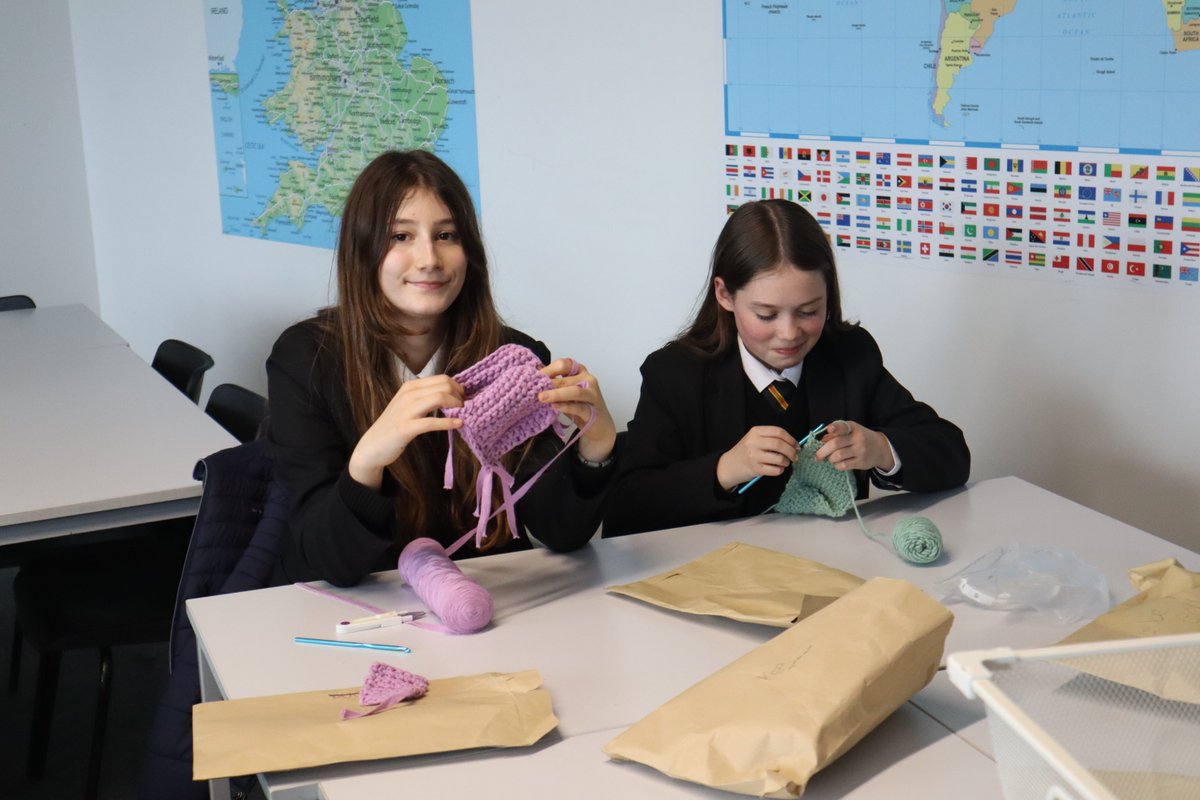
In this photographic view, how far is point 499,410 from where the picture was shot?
5.56ft

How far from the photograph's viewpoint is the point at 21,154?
20.2ft

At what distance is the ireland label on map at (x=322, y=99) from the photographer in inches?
165

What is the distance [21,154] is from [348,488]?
17.1ft

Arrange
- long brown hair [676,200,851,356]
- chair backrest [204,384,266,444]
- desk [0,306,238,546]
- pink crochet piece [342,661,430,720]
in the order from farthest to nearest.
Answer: chair backrest [204,384,266,444] → desk [0,306,238,546] → long brown hair [676,200,851,356] → pink crochet piece [342,661,430,720]

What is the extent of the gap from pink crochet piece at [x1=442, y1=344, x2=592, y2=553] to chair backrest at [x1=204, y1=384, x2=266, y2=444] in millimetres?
1250

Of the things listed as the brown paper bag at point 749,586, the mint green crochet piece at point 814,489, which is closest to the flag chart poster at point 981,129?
the mint green crochet piece at point 814,489

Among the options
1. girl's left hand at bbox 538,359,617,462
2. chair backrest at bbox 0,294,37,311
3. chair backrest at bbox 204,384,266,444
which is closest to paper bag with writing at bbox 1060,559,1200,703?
girl's left hand at bbox 538,359,617,462

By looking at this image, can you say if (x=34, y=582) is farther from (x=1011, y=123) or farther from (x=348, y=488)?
(x=1011, y=123)

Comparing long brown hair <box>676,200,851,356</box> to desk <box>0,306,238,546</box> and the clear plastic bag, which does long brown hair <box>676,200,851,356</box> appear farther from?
desk <box>0,306,238,546</box>

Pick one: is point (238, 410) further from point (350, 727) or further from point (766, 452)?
point (350, 727)

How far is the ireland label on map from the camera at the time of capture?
4195mm

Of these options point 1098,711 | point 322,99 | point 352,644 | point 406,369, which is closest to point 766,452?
point 406,369

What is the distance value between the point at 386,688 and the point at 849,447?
93cm

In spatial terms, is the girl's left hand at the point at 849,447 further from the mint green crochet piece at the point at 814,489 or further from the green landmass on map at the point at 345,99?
the green landmass on map at the point at 345,99
